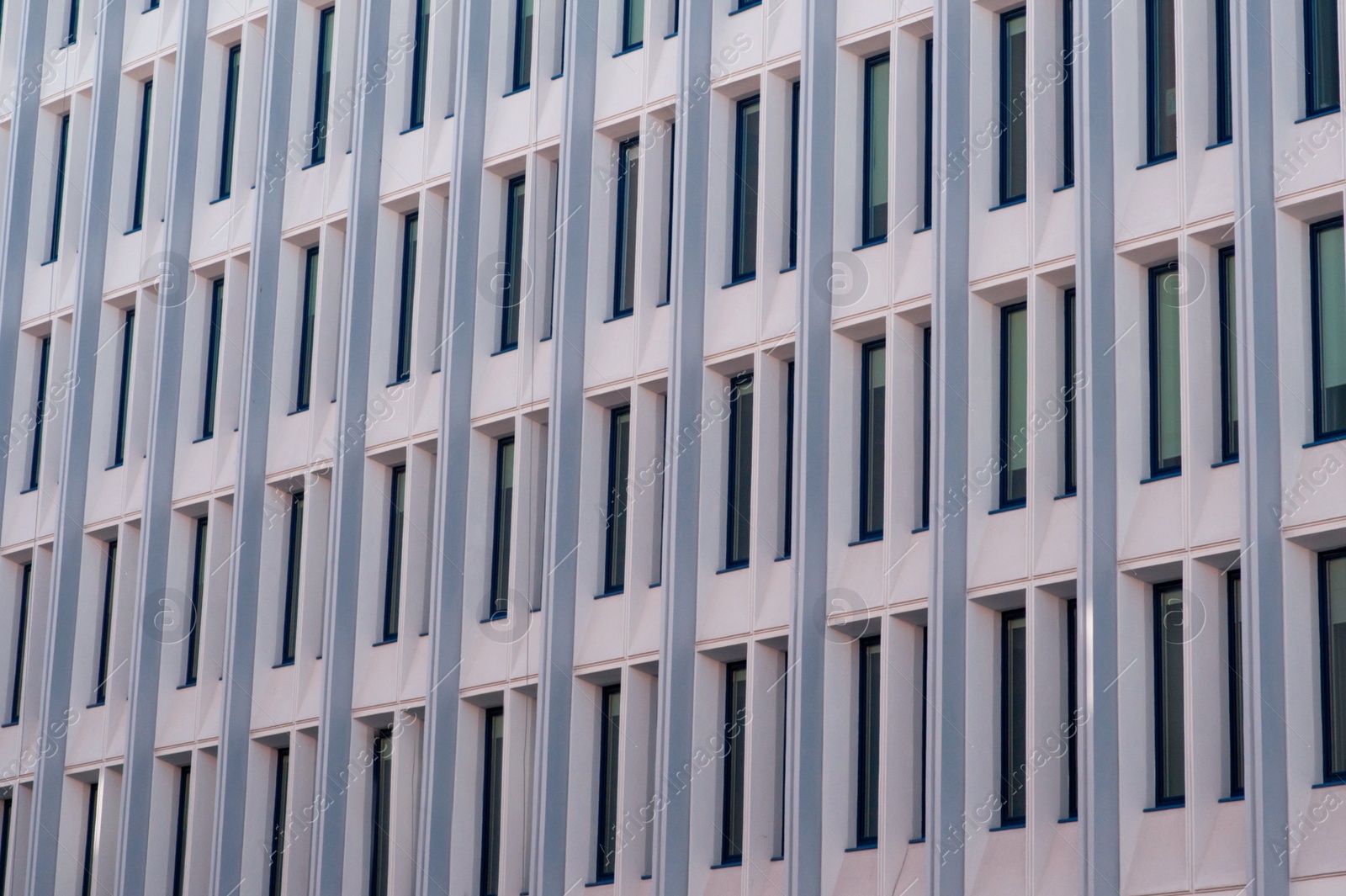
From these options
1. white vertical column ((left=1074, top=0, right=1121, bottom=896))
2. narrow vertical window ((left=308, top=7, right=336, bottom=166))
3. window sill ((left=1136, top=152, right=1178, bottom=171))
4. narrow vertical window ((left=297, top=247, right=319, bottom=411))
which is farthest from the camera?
narrow vertical window ((left=308, top=7, right=336, bottom=166))

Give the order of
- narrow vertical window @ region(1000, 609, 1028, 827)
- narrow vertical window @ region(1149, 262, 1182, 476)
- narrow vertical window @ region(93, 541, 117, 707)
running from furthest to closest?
narrow vertical window @ region(93, 541, 117, 707)
narrow vertical window @ region(1000, 609, 1028, 827)
narrow vertical window @ region(1149, 262, 1182, 476)

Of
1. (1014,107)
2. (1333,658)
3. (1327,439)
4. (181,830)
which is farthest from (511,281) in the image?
(1333,658)

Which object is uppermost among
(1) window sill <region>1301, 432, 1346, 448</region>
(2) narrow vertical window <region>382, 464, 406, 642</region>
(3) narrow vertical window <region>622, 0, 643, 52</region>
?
(3) narrow vertical window <region>622, 0, 643, 52</region>

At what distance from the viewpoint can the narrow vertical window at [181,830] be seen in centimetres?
3778

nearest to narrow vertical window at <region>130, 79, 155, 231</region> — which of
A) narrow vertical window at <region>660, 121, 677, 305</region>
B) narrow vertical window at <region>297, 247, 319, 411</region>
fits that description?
narrow vertical window at <region>297, 247, 319, 411</region>

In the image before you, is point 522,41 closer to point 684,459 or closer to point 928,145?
point 928,145

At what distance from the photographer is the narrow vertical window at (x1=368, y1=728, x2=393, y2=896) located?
3497cm

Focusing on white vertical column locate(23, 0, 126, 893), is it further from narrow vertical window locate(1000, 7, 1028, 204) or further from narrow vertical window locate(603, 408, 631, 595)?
narrow vertical window locate(1000, 7, 1028, 204)

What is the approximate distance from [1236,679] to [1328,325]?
163 inches

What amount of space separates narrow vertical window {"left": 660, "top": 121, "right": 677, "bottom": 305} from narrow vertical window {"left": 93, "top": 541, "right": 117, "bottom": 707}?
1208cm

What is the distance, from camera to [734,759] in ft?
102

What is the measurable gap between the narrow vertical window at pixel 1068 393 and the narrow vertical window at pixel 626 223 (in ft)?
24.2

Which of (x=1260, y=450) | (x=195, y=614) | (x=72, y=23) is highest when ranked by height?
(x=72, y=23)

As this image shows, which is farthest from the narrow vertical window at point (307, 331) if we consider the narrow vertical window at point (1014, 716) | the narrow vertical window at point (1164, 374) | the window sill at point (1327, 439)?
the window sill at point (1327, 439)
